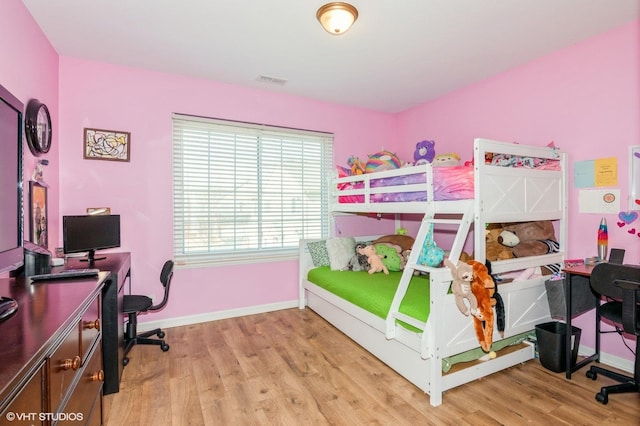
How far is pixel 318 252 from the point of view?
377cm

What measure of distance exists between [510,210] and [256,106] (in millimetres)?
2744

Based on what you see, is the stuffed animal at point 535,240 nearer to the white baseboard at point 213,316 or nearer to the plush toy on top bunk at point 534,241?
the plush toy on top bunk at point 534,241

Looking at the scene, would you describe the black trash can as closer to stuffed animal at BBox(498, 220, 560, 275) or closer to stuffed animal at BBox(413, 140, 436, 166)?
stuffed animal at BBox(498, 220, 560, 275)

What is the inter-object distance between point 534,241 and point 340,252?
5.96 ft

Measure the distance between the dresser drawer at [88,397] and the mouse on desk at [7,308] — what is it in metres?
0.36

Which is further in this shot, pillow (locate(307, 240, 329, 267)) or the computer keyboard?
pillow (locate(307, 240, 329, 267))

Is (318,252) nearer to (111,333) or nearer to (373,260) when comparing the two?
(373,260)

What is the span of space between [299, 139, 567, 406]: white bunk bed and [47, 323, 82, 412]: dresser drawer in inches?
70.4

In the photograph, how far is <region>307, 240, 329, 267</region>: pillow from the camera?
374 cm

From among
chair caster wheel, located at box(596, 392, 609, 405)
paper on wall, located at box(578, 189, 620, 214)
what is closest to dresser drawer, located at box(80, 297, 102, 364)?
chair caster wheel, located at box(596, 392, 609, 405)

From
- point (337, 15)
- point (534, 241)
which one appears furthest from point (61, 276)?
point (534, 241)

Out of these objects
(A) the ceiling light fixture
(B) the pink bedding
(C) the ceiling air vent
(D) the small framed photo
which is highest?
(C) the ceiling air vent

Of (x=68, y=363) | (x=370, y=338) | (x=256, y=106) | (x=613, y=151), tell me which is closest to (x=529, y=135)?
(x=613, y=151)

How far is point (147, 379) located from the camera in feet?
7.54
